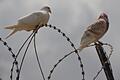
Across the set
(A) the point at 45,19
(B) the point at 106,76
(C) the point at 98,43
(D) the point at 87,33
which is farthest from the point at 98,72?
(A) the point at 45,19

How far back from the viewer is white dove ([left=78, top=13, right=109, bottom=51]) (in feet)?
12.1

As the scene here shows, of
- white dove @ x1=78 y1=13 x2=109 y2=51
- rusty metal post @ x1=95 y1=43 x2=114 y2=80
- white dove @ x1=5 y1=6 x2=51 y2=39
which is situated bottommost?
rusty metal post @ x1=95 y1=43 x2=114 y2=80

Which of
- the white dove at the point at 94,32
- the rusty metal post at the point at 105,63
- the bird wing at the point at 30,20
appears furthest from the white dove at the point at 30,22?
the rusty metal post at the point at 105,63

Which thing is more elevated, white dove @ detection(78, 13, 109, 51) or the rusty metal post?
white dove @ detection(78, 13, 109, 51)

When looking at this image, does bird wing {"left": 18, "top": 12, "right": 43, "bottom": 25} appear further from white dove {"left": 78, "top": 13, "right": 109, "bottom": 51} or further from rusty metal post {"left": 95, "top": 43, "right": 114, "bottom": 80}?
rusty metal post {"left": 95, "top": 43, "right": 114, "bottom": 80}

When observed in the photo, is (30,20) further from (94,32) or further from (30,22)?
(94,32)

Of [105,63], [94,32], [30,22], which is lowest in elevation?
[105,63]

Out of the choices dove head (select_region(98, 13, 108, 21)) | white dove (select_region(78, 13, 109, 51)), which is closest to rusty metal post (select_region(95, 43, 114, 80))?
white dove (select_region(78, 13, 109, 51))

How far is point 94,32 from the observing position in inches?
147

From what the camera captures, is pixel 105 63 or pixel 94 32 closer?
pixel 105 63

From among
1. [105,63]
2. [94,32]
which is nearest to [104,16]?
[94,32]

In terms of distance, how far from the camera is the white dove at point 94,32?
3699 mm

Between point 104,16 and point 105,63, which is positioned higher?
point 104,16

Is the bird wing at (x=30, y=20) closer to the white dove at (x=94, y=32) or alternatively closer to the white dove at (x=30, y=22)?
the white dove at (x=30, y=22)
